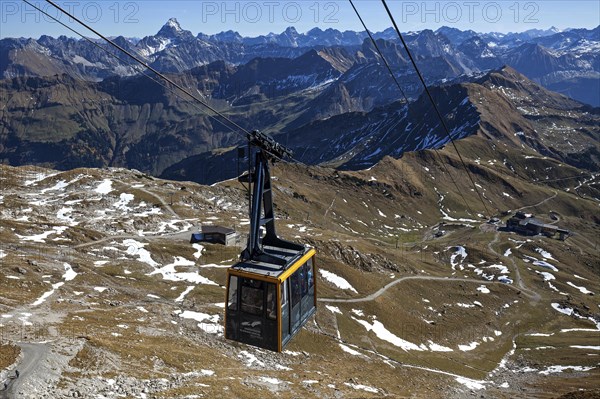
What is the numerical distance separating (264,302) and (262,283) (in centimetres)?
159

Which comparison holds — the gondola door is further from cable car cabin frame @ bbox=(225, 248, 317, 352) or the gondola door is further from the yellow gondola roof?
the yellow gondola roof

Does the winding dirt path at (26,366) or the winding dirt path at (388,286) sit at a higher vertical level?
the winding dirt path at (26,366)

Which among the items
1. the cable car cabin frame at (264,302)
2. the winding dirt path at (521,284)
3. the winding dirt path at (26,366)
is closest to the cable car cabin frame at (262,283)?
the cable car cabin frame at (264,302)

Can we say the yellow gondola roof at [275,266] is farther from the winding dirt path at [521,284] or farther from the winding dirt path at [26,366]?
the winding dirt path at [521,284]

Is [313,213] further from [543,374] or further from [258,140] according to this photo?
[258,140]

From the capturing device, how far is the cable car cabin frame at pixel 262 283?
1164 inches

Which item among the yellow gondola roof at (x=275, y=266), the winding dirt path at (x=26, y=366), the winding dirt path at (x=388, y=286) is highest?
the yellow gondola roof at (x=275, y=266)

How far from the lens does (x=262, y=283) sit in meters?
29.6

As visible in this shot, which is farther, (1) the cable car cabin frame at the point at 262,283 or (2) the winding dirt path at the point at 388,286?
(2) the winding dirt path at the point at 388,286

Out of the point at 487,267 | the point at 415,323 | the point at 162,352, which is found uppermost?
the point at 162,352

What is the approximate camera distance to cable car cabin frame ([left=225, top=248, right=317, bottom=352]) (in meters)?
29.6

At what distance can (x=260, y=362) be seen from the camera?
5025 cm

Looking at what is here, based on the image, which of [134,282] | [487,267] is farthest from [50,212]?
[487,267]

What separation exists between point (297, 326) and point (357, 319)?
49.3 meters
